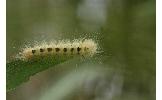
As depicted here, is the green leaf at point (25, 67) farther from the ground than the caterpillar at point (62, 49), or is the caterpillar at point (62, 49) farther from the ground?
the caterpillar at point (62, 49)

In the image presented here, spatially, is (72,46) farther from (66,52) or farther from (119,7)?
(119,7)

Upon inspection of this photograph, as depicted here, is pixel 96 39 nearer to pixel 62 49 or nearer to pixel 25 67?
pixel 62 49

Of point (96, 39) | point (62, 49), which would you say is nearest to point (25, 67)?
point (62, 49)
